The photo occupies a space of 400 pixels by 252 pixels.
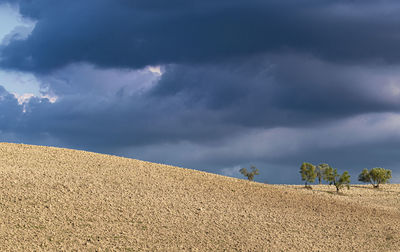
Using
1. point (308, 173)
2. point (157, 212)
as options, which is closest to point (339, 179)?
point (308, 173)

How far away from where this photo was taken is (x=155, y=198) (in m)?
23.4

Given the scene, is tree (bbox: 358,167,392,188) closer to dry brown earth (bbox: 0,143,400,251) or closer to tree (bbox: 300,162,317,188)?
tree (bbox: 300,162,317,188)

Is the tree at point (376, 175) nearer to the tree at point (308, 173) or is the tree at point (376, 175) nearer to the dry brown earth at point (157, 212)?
the tree at point (308, 173)

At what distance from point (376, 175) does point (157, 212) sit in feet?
156

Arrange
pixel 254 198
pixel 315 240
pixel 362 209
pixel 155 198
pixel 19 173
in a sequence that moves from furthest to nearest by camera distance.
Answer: pixel 362 209 → pixel 254 198 → pixel 19 173 → pixel 155 198 → pixel 315 240

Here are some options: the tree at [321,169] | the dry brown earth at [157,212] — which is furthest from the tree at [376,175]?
the dry brown earth at [157,212]

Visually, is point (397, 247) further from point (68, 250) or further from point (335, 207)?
point (68, 250)

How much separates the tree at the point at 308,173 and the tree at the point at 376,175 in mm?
11803

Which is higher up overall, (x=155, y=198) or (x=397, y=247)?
(x=155, y=198)

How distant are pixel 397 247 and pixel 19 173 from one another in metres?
21.5

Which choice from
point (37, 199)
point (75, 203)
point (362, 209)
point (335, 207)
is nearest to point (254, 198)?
point (335, 207)

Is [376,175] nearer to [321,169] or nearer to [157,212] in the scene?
[321,169]

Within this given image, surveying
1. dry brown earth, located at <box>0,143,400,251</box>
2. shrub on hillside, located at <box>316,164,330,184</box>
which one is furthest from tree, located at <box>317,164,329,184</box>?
dry brown earth, located at <box>0,143,400,251</box>

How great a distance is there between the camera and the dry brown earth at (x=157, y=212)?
17.8 metres
